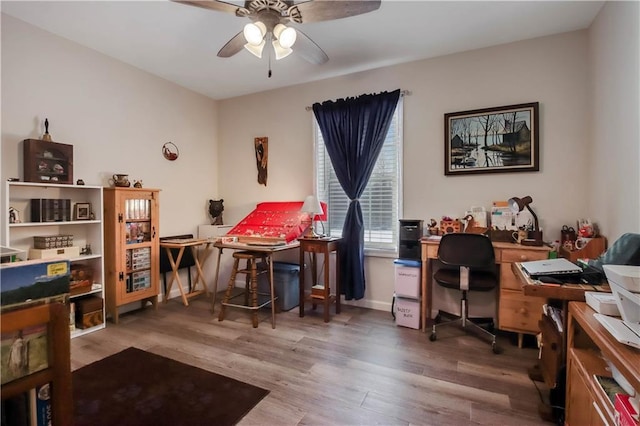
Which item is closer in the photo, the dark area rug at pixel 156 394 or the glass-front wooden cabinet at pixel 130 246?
the dark area rug at pixel 156 394

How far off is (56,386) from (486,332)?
9.58ft

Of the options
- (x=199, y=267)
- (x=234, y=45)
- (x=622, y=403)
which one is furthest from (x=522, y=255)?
(x=199, y=267)

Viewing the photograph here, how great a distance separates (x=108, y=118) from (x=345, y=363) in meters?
3.44

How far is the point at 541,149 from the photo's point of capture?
2828mm

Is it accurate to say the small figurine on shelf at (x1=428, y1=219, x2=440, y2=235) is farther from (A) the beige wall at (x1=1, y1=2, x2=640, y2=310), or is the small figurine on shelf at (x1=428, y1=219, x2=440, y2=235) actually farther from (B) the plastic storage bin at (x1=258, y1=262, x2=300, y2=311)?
(B) the plastic storage bin at (x1=258, y1=262, x2=300, y2=311)

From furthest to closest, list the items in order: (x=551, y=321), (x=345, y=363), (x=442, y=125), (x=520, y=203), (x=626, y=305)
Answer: (x=442, y=125) → (x=520, y=203) → (x=345, y=363) → (x=551, y=321) → (x=626, y=305)

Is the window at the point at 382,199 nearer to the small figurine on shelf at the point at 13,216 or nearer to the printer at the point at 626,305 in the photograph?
the printer at the point at 626,305

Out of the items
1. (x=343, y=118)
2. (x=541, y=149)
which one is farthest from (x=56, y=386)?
(x=541, y=149)

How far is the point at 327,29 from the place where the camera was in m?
2.70

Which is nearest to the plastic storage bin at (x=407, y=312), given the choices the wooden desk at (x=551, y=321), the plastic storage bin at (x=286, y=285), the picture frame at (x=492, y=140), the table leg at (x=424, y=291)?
the table leg at (x=424, y=291)

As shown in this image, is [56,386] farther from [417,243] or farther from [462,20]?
[462,20]

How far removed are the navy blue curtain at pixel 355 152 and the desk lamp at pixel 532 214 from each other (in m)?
1.43

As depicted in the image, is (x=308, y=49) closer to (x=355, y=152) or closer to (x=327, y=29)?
(x=327, y=29)

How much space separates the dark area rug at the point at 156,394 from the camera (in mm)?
1752
